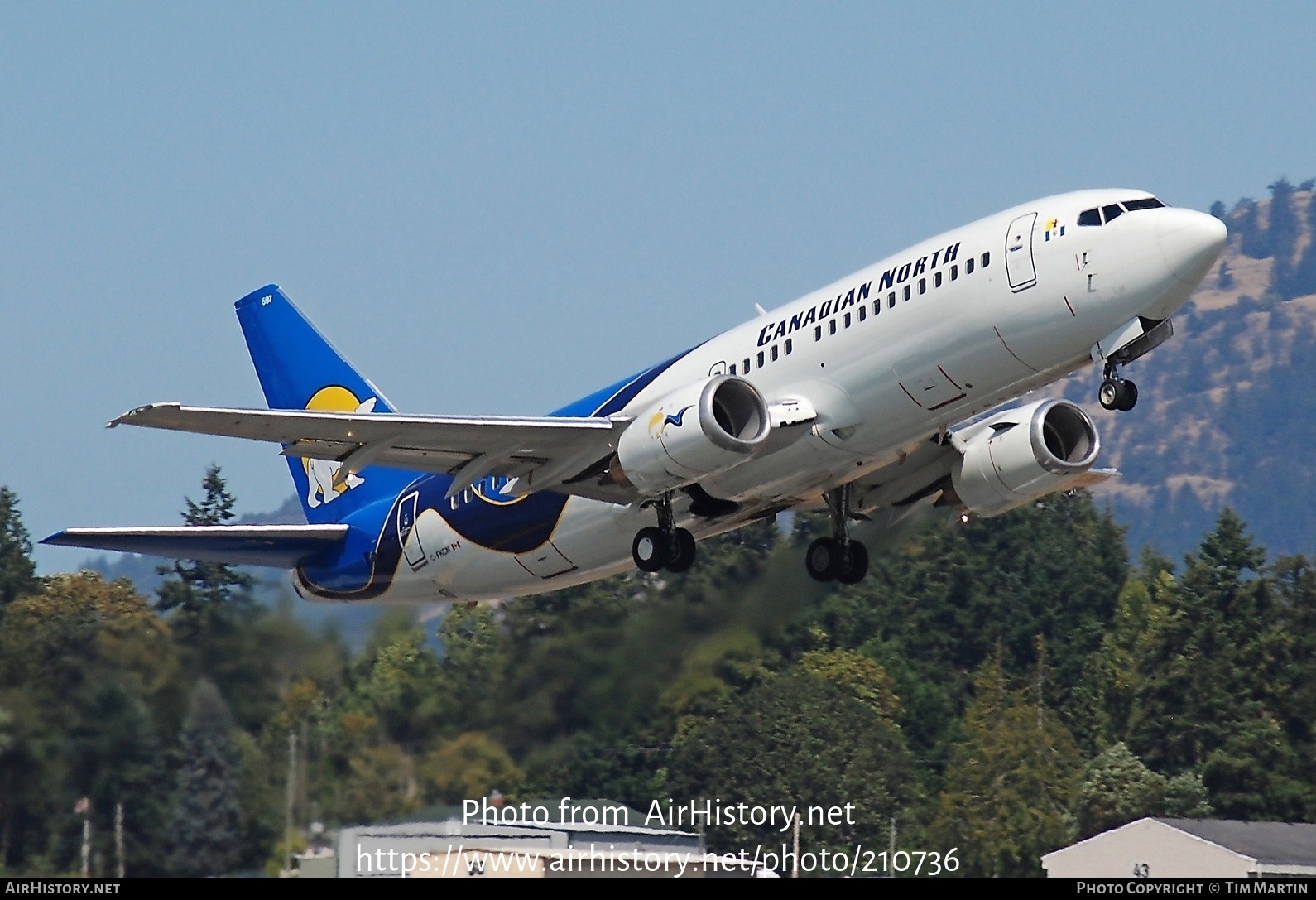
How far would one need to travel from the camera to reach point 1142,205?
2689 centimetres

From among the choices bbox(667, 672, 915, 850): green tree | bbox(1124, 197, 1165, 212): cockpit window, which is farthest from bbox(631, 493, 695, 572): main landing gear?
bbox(667, 672, 915, 850): green tree

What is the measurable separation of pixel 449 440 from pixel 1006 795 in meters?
24.5

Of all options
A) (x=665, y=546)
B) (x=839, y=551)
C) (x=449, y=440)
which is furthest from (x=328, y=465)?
(x=839, y=551)

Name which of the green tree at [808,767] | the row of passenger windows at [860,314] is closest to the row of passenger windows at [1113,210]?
the row of passenger windows at [860,314]

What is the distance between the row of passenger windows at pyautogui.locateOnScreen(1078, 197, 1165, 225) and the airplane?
32 mm

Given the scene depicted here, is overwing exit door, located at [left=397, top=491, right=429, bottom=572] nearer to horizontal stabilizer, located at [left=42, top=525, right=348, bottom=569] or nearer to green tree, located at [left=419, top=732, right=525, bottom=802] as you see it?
horizontal stabilizer, located at [left=42, top=525, right=348, bottom=569]

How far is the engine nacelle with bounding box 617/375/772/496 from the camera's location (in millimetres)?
28000

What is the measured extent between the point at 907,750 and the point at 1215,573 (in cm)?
2156

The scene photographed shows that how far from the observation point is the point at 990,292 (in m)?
27.0

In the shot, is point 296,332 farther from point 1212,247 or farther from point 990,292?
point 1212,247

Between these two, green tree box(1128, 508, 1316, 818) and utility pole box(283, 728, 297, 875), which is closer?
utility pole box(283, 728, 297, 875)

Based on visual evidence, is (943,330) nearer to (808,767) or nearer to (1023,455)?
(1023,455)

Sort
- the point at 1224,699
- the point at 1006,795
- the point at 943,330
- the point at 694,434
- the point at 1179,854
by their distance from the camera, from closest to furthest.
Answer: the point at 943,330 < the point at 694,434 < the point at 1179,854 < the point at 1006,795 < the point at 1224,699

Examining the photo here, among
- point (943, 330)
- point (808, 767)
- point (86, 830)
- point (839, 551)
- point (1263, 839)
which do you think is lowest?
point (86, 830)
